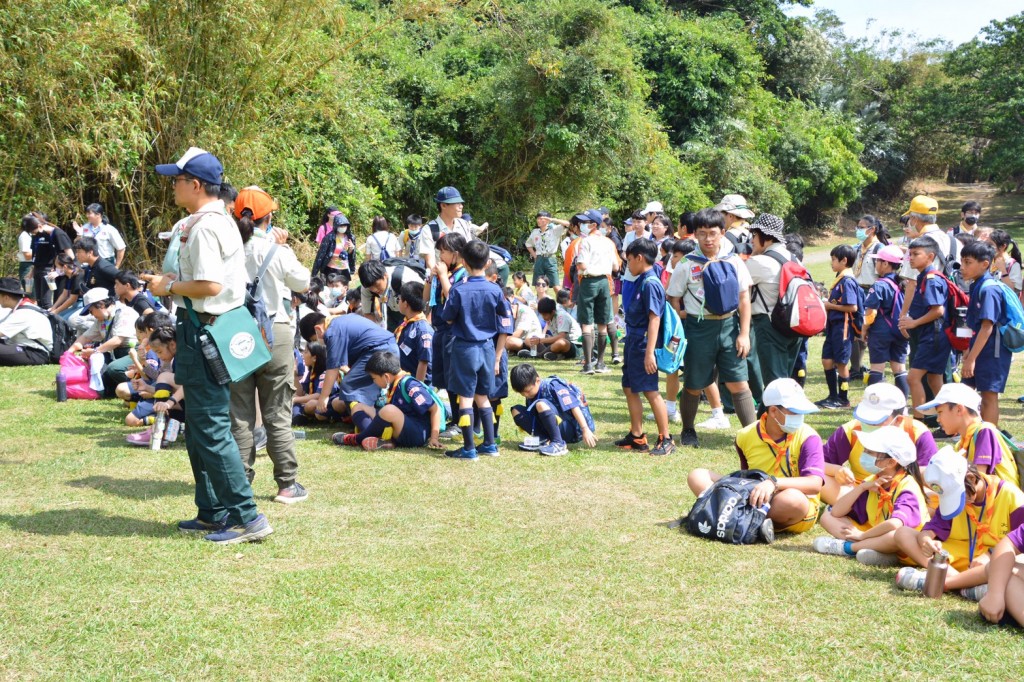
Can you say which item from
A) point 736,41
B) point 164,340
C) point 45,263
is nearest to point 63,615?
point 164,340

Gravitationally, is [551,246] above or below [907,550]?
above

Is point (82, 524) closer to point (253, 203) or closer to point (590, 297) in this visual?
point (253, 203)

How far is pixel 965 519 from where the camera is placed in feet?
14.4

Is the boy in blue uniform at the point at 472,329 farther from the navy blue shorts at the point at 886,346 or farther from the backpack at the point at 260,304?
the navy blue shorts at the point at 886,346

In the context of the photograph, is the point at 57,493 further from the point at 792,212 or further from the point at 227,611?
the point at 792,212

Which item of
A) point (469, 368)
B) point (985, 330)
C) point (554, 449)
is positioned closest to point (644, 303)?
point (554, 449)

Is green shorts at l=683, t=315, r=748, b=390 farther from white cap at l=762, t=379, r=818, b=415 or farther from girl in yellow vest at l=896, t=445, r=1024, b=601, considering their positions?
girl in yellow vest at l=896, t=445, r=1024, b=601

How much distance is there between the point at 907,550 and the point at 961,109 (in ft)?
121

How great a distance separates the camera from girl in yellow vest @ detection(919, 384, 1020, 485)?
4.49 m

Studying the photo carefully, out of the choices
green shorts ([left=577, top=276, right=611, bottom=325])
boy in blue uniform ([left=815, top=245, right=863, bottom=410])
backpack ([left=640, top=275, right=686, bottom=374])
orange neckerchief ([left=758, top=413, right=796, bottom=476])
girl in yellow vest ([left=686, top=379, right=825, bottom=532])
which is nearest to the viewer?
girl in yellow vest ([left=686, top=379, right=825, bottom=532])

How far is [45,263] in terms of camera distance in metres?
12.5

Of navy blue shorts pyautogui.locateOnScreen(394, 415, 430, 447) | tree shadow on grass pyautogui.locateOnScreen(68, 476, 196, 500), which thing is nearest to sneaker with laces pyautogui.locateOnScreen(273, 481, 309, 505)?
tree shadow on grass pyautogui.locateOnScreen(68, 476, 196, 500)

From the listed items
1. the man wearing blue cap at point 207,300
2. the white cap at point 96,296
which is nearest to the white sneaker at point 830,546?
the man wearing blue cap at point 207,300

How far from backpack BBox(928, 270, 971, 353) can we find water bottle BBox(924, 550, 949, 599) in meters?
3.39
